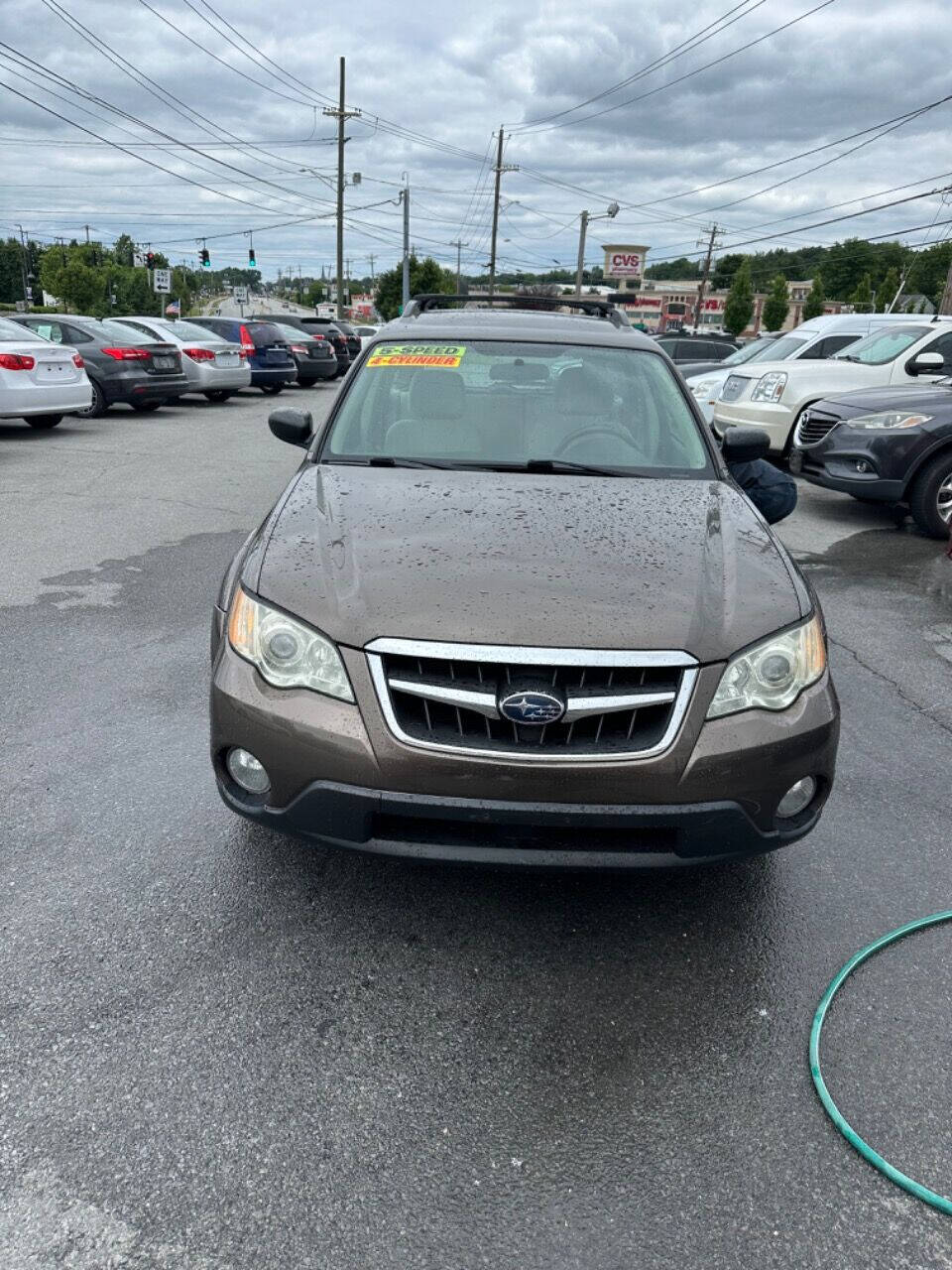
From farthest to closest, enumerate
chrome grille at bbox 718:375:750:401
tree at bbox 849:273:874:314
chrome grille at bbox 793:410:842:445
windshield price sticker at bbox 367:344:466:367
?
tree at bbox 849:273:874:314, chrome grille at bbox 718:375:750:401, chrome grille at bbox 793:410:842:445, windshield price sticker at bbox 367:344:466:367

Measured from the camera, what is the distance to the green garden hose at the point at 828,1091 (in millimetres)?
1922

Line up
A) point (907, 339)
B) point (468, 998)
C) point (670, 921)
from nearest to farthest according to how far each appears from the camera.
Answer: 1. point (468, 998)
2. point (670, 921)
3. point (907, 339)

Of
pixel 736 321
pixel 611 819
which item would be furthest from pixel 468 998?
pixel 736 321

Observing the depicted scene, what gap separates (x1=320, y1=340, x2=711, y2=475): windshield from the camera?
3.67m

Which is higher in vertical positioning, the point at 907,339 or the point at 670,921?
the point at 907,339

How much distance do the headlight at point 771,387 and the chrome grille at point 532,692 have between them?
30.4 ft

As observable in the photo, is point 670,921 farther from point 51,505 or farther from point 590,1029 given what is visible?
point 51,505

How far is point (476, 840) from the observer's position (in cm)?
239

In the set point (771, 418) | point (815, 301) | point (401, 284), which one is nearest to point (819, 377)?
point (771, 418)

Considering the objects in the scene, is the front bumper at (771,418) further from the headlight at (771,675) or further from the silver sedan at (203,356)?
the silver sedan at (203,356)

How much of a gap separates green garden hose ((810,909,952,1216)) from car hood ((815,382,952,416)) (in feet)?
21.2

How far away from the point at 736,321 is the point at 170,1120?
4583 inches

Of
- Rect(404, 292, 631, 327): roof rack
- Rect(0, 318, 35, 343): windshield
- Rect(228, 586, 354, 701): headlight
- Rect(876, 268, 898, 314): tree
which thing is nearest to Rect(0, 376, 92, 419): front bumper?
Rect(0, 318, 35, 343): windshield

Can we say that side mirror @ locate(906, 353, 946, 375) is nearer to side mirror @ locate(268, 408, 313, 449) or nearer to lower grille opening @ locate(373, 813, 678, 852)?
side mirror @ locate(268, 408, 313, 449)
